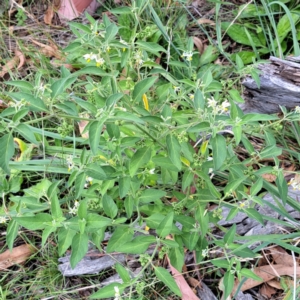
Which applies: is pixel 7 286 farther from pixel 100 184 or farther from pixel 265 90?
pixel 265 90

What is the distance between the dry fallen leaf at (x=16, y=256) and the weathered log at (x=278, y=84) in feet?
4.43

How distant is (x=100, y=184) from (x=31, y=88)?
47cm

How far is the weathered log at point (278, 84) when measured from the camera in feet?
6.64

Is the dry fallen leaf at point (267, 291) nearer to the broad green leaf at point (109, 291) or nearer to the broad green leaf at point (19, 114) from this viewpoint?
the broad green leaf at point (109, 291)

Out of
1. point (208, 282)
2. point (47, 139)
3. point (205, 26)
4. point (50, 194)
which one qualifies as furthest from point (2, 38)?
point (208, 282)

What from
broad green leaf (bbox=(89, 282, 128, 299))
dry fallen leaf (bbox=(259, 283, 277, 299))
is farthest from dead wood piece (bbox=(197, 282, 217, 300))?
broad green leaf (bbox=(89, 282, 128, 299))

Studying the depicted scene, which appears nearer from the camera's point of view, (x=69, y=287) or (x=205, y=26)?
(x=69, y=287)

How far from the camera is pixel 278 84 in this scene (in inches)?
80.6

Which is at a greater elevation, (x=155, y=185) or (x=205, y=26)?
(x=205, y=26)

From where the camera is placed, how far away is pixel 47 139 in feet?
7.63

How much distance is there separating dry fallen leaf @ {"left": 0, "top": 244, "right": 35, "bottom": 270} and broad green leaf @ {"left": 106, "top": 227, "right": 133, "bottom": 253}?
0.82 meters

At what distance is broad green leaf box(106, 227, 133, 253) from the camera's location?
1397 mm

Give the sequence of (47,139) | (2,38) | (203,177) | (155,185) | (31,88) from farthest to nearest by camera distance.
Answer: (2,38) → (47,139) → (155,185) → (203,177) → (31,88)

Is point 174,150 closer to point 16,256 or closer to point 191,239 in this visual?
point 191,239
